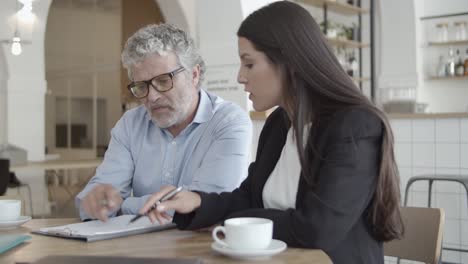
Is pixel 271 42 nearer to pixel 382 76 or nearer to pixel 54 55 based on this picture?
pixel 382 76

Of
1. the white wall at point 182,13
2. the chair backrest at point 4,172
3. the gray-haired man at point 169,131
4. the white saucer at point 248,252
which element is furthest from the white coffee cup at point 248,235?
the white wall at point 182,13

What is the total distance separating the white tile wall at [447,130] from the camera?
4.07m

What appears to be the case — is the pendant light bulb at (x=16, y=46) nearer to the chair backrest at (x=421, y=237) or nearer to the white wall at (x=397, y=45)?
the white wall at (x=397, y=45)

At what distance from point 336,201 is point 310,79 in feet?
0.92

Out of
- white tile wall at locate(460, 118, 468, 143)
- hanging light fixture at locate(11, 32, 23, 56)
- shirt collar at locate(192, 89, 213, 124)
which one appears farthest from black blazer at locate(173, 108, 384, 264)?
hanging light fixture at locate(11, 32, 23, 56)

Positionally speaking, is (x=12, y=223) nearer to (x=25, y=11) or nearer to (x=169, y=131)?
(x=169, y=131)

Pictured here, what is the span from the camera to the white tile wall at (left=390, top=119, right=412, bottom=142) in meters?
4.30

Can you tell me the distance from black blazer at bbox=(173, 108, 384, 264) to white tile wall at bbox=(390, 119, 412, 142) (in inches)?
124

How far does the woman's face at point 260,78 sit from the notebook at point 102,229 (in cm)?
40

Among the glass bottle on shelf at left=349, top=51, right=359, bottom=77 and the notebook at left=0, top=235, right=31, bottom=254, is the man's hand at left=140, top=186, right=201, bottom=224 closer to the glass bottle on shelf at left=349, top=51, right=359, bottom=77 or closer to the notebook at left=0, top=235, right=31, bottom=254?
the notebook at left=0, top=235, right=31, bottom=254

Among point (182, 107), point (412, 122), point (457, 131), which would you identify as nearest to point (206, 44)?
point (412, 122)

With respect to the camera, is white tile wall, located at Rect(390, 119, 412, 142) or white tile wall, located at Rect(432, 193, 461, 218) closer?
white tile wall, located at Rect(432, 193, 461, 218)

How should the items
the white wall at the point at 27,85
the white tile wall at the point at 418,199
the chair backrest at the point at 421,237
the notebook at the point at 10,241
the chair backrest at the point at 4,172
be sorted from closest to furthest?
the notebook at the point at 10,241 < the chair backrest at the point at 421,237 < the white tile wall at the point at 418,199 < the chair backrest at the point at 4,172 < the white wall at the point at 27,85

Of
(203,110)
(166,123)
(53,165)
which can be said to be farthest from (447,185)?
(53,165)
